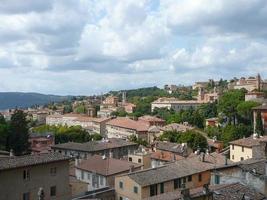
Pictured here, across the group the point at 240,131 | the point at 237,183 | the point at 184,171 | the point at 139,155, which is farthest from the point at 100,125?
the point at 237,183

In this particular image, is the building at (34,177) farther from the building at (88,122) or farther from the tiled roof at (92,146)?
the building at (88,122)

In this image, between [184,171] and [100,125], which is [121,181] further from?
[100,125]

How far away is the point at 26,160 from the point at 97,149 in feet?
119

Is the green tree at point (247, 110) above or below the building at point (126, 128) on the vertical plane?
above

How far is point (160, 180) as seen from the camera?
3953 centimetres

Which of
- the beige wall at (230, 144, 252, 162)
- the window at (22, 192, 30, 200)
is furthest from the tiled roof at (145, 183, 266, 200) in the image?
the beige wall at (230, 144, 252, 162)

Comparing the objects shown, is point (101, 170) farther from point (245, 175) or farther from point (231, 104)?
point (231, 104)

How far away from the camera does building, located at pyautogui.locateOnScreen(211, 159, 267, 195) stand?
87.1 feet


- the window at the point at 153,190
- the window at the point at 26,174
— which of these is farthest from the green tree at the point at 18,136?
the window at the point at 153,190

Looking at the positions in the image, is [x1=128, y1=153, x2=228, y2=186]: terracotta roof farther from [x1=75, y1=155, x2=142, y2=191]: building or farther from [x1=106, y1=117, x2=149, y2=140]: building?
[x1=106, y1=117, x2=149, y2=140]: building

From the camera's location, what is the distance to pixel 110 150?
251ft

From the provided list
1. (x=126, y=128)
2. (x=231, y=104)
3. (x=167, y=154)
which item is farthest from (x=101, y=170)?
(x=126, y=128)

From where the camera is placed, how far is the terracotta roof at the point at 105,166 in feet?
171

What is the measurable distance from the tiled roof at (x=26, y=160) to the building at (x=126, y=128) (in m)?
85.2
